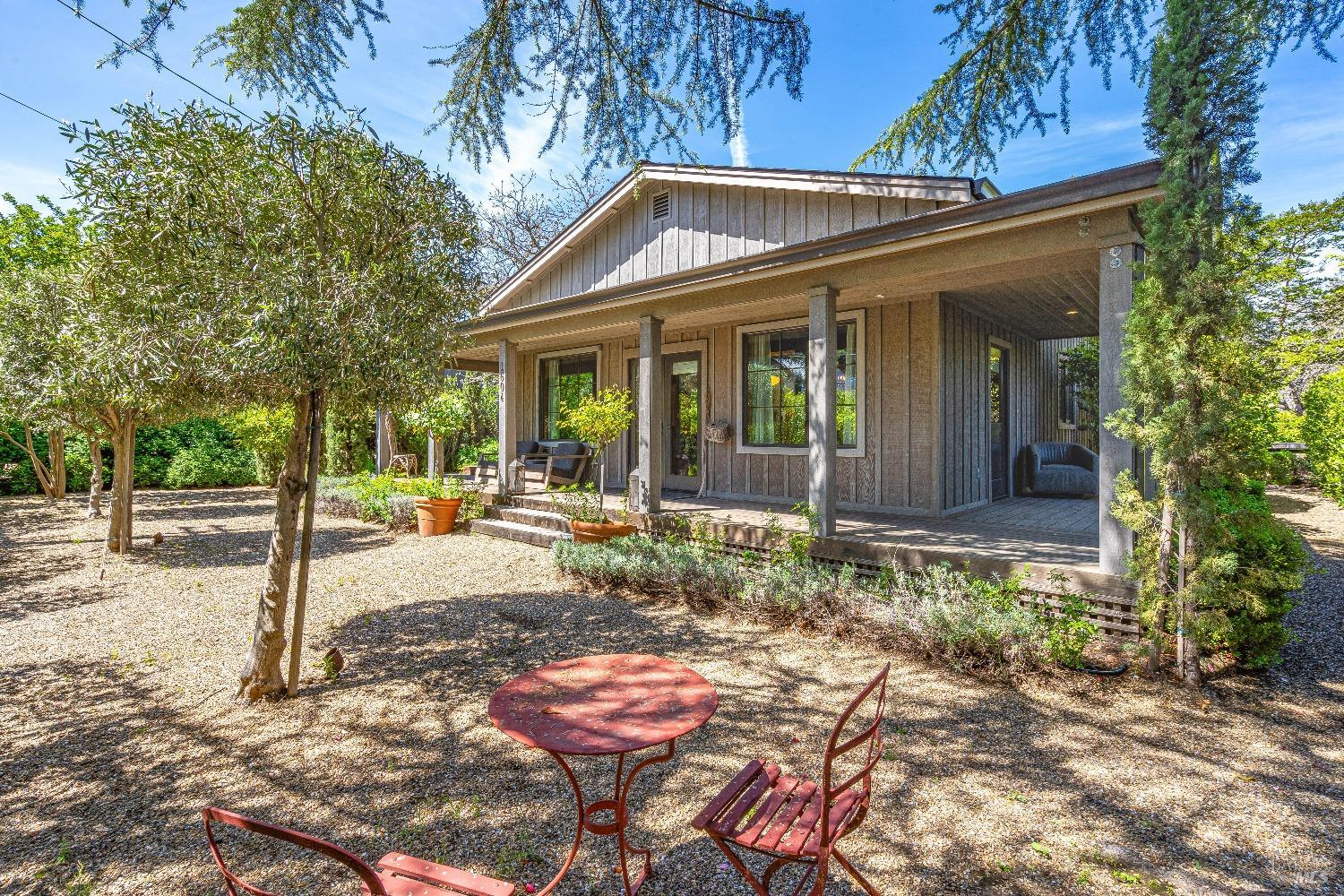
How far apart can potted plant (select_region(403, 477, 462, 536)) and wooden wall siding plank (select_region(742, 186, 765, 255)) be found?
546 centimetres

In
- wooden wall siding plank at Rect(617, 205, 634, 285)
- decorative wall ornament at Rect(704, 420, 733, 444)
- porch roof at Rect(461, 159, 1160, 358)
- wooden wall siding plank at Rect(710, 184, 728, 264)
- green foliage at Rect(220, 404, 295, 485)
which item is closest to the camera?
porch roof at Rect(461, 159, 1160, 358)

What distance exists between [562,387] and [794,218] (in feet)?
19.2

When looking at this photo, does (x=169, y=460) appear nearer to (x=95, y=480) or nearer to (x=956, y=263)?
(x=95, y=480)

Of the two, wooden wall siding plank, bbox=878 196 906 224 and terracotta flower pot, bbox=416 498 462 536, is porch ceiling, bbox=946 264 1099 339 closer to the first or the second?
wooden wall siding plank, bbox=878 196 906 224

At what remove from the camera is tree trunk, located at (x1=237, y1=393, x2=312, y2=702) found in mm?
3801

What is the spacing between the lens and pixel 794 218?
6340 millimetres

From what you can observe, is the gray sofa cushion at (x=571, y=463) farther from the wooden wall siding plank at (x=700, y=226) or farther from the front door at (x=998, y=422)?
the front door at (x=998, y=422)

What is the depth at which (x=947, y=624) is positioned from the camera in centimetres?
419

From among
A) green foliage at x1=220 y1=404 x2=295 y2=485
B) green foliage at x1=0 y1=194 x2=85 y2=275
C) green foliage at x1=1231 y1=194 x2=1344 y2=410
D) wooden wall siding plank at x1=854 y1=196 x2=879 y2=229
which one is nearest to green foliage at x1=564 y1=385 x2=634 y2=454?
wooden wall siding plank at x1=854 y1=196 x2=879 y2=229

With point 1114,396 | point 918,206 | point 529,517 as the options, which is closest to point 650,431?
point 529,517

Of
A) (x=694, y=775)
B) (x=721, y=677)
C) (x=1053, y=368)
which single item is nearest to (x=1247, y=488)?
(x=721, y=677)

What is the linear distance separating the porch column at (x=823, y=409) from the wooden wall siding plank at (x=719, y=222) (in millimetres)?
1535

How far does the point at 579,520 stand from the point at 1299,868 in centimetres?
604

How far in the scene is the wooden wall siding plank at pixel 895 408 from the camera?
7199 mm
